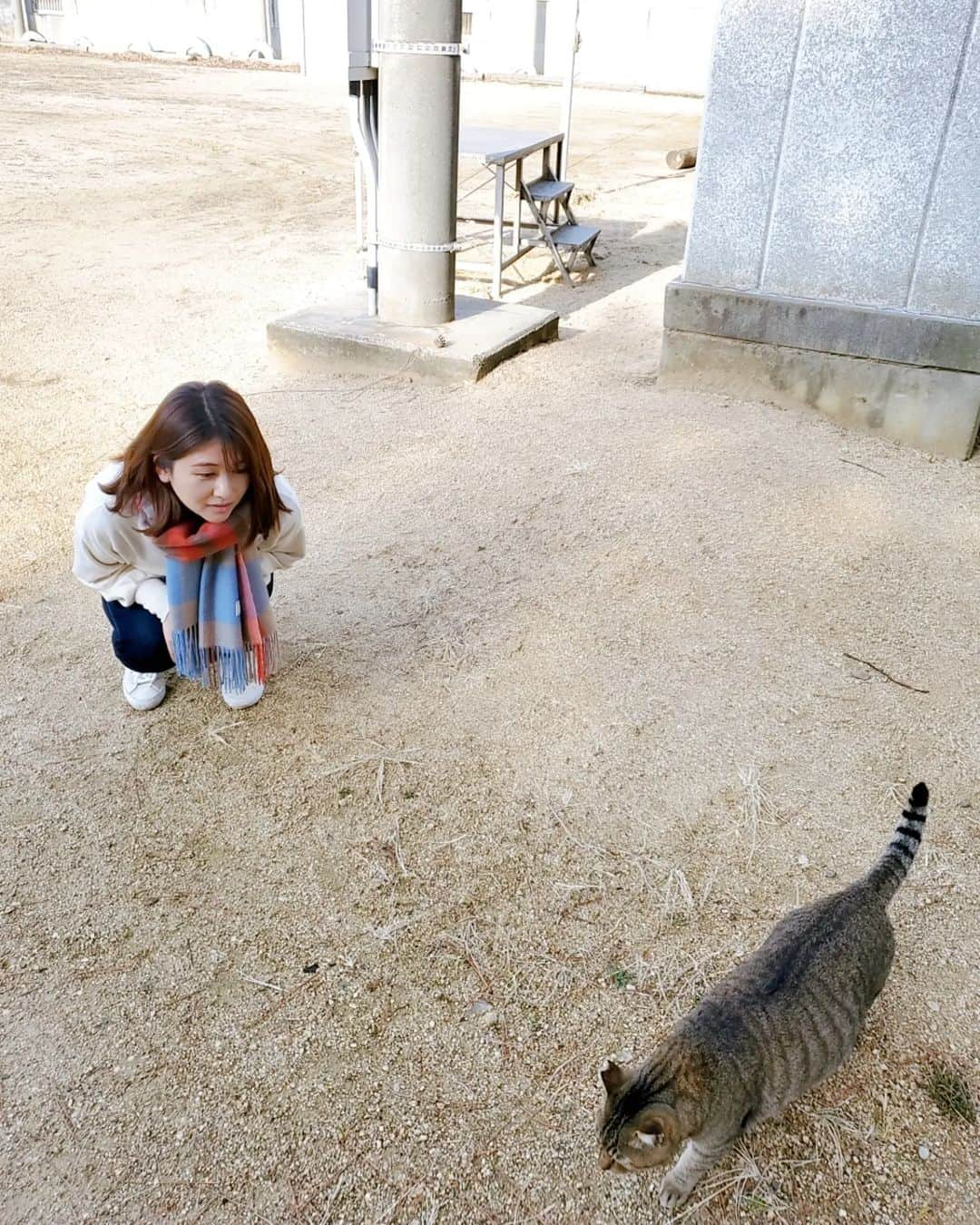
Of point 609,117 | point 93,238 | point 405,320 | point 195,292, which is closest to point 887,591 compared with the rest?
point 405,320

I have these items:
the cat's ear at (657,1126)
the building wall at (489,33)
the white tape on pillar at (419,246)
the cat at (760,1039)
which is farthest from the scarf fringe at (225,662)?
the building wall at (489,33)

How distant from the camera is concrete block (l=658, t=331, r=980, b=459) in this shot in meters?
4.40

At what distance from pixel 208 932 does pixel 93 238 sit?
22.5 feet

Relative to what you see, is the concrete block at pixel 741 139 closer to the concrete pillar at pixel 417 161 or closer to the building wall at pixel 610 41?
the concrete pillar at pixel 417 161

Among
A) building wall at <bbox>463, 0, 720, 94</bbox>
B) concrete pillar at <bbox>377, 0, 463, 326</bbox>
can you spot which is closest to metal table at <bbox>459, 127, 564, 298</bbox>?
concrete pillar at <bbox>377, 0, 463, 326</bbox>

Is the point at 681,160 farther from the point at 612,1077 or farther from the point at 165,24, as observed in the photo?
the point at 165,24

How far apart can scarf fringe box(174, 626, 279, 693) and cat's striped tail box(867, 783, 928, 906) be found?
160 centimetres

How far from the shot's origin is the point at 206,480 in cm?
227

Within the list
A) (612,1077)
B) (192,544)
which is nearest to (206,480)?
(192,544)

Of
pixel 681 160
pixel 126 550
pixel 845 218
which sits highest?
pixel 845 218

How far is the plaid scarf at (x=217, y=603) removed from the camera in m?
2.43

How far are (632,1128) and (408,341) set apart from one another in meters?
4.31

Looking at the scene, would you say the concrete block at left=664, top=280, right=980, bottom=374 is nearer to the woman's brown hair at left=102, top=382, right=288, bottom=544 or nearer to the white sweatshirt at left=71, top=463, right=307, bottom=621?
the white sweatshirt at left=71, top=463, right=307, bottom=621

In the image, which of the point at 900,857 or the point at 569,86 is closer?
the point at 900,857
